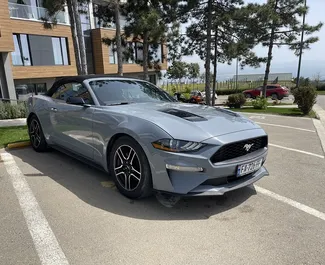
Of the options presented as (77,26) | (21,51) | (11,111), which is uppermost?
(77,26)

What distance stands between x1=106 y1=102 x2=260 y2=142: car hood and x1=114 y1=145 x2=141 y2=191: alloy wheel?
46cm

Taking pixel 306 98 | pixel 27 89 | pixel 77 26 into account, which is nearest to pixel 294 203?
pixel 306 98

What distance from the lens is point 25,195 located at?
11.3 feet

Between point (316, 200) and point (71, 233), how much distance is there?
2921 millimetres

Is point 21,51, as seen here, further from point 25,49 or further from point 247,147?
point 247,147

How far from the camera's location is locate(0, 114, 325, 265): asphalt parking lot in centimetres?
232

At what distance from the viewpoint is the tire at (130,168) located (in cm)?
306

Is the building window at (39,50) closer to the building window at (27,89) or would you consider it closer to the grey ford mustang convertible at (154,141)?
the building window at (27,89)

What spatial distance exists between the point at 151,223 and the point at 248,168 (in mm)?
1276

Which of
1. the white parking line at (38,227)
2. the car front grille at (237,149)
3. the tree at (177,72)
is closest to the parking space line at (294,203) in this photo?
the car front grille at (237,149)

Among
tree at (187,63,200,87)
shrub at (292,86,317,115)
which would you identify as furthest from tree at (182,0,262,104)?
tree at (187,63,200,87)

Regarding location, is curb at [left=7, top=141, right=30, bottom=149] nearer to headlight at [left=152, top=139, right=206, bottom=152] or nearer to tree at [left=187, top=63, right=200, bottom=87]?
headlight at [left=152, top=139, right=206, bottom=152]

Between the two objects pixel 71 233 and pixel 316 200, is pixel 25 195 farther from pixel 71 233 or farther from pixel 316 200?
pixel 316 200

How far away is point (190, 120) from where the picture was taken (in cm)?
316
